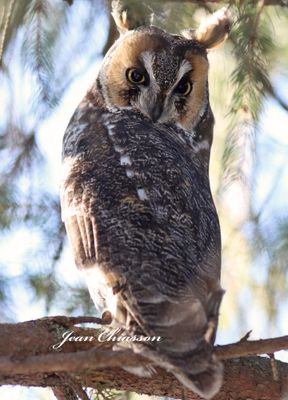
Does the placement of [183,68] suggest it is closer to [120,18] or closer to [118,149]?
[120,18]

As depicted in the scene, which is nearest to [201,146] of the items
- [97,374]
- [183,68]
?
[183,68]

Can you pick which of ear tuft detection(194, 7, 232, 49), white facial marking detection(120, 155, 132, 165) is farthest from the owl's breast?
ear tuft detection(194, 7, 232, 49)

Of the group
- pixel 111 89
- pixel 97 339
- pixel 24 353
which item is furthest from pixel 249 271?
pixel 111 89

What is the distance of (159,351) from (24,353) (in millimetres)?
522

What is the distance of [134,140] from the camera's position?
11.3ft

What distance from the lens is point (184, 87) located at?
3.74 metres

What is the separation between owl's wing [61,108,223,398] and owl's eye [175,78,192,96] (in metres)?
0.19

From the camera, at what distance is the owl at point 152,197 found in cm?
276

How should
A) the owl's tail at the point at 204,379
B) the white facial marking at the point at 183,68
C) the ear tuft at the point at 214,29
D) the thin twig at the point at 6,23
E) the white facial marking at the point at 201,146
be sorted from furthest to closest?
the white facial marking at the point at 201,146 < the white facial marking at the point at 183,68 < the ear tuft at the point at 214,29 < the thin twig at the point at 6,23 < the owl's tail at the point at 204,379

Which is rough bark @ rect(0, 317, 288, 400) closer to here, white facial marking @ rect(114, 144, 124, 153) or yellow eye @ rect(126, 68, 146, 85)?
white facial marking @ rect(114, 144, 124, 153)

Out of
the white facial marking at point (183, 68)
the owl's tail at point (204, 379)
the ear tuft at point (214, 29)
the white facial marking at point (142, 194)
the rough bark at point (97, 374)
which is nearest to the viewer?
the owl's tail at point (204, 379)

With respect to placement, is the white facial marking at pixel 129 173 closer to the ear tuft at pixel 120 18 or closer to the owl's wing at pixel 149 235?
the owl's wing at pixel 149 235

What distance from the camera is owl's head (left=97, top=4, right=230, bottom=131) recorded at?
3594 mm

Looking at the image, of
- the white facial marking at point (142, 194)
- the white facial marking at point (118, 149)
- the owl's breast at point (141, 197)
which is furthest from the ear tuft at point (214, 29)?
the white facial marking at point (142, 194)
